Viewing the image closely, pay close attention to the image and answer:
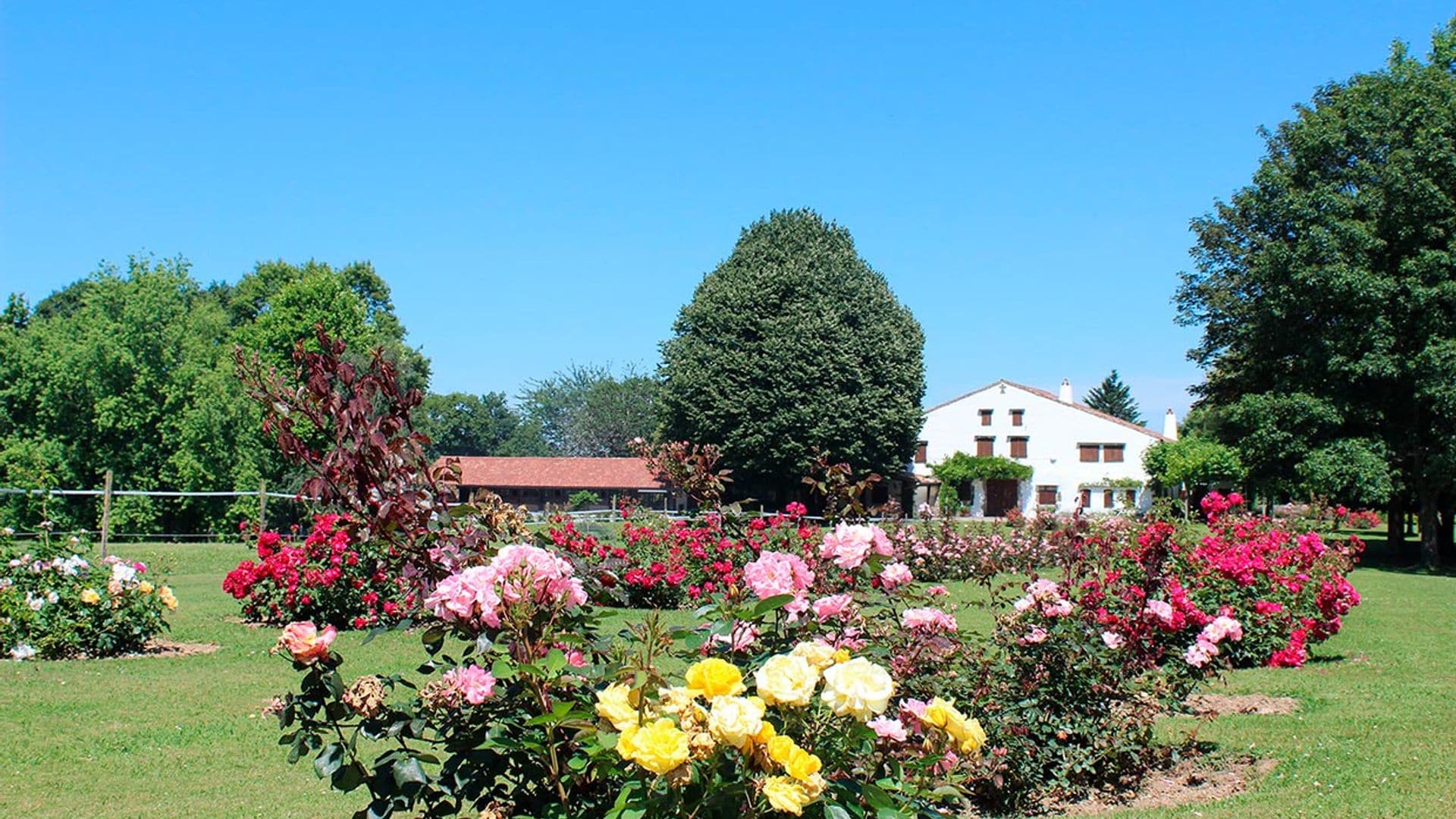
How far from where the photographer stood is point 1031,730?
5992 mm

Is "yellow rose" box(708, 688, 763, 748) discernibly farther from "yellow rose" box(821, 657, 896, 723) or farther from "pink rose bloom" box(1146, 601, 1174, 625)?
"pink rose bloom" box(1146, 601, 1174, 625)

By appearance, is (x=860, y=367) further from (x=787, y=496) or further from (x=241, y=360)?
(x=241, y=360)

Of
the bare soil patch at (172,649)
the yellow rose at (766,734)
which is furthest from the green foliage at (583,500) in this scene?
the yellow rose at (766,734)

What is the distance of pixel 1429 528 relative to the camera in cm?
2950

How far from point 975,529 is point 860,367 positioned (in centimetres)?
→ 1698

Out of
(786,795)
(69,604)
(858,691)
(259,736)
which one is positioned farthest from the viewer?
(69,604)

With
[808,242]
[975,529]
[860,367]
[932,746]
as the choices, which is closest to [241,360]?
[932,746]

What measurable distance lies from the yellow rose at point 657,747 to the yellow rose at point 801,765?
0.22 meters

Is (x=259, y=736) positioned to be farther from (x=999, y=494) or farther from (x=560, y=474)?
(x=999, y=494)

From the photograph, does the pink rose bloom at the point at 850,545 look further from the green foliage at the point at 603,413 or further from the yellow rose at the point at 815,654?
the green foliage at the point at 603,413

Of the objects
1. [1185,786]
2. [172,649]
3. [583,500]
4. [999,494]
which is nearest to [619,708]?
[1185,786]

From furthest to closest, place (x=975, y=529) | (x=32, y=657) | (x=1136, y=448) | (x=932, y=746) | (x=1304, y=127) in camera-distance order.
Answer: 1. (x=1136, y=448)
2. (x=1304, y=127)
3. (x=975, y=529)
4. (x=32, y=657)
5. (x=932, y=746)

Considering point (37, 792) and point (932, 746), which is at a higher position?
point (932, 746)

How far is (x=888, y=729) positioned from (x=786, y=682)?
50 centimetres
